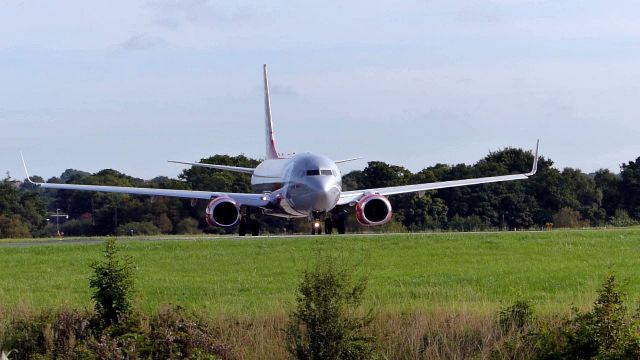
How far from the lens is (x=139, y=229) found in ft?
237

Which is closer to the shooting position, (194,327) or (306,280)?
(306,280)

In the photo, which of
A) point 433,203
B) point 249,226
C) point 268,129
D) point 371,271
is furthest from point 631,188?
point 371,271

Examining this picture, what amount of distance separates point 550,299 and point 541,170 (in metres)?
72.6

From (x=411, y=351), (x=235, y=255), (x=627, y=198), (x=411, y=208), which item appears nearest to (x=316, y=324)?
(x=411, y=351)

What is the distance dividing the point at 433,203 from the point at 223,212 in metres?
33.7

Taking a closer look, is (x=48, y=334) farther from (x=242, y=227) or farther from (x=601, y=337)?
(x=242, y=227)

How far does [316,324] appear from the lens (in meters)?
17.4

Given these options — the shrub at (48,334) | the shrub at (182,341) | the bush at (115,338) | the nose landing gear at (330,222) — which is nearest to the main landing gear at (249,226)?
the nose landing gear at (330,222)

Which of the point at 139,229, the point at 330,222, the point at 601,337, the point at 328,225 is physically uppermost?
the point at 139,229

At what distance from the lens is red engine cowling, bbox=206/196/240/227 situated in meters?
49.7

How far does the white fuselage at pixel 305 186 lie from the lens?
157 feet

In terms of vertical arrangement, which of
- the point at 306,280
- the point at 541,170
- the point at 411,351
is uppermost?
the point at 541,170

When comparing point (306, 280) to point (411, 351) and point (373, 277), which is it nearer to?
point (411, 351)

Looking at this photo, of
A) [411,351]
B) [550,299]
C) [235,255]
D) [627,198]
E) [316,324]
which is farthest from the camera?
[627,198]
